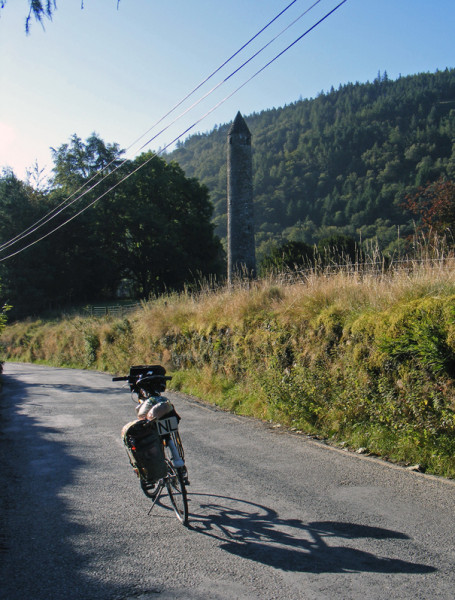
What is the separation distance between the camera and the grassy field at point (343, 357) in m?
6.25

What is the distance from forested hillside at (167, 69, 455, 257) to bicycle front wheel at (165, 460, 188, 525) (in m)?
39.8

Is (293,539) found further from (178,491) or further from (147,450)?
(147,450)

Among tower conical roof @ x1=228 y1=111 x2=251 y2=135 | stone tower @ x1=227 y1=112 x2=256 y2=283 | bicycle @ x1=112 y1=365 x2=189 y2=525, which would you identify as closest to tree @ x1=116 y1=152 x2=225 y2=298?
stone tower @ x1=227 y1=112 x2=256 y2=283

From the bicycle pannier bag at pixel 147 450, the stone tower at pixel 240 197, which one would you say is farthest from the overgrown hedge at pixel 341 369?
the stone tower at pixel 240 197

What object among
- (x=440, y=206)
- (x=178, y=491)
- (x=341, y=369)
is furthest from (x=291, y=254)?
(x=178, y=491)

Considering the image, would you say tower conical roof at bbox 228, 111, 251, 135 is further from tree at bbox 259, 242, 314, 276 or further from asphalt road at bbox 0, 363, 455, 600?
asphalt road at bbox 0, 363, 455, 600

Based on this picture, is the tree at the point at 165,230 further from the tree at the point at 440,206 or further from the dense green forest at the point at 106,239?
the tree at the point at 440,206

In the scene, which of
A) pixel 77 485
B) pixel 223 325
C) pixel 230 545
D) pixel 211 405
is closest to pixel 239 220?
pixel 223 325

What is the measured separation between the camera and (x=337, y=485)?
5.56m

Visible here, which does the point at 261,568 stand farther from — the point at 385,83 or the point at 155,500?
the point at 385,83

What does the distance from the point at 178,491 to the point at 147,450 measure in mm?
448

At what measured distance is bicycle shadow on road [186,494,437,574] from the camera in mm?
3752

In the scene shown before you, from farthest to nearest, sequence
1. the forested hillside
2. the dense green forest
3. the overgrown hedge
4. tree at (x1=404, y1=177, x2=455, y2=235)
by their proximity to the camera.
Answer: the forested hillside < the dense green forest < tree at (x1=404, y1=177, x2=455, y2=235) < the overgrown hedge

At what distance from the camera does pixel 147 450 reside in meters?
4.89
